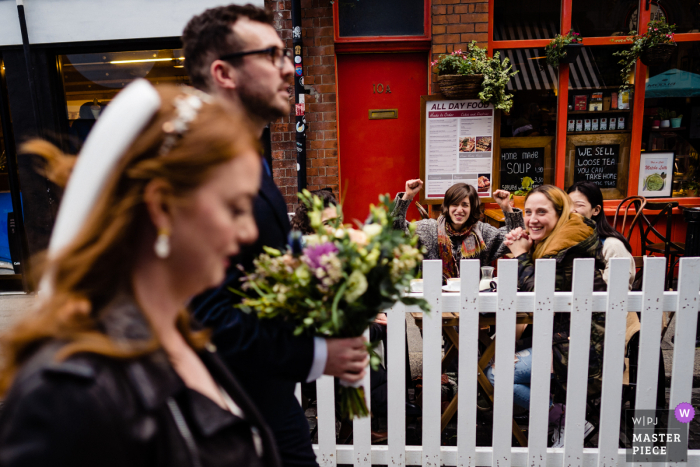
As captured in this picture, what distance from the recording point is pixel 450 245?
4301 millimetres

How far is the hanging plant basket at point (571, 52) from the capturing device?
5738mm

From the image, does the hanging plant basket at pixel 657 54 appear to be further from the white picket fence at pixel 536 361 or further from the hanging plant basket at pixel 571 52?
the white picket fence at pixel 536 361

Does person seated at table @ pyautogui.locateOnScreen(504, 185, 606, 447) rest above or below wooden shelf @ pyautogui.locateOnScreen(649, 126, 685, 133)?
below

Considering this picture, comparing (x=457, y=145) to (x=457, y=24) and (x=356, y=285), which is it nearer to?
(x=457, y=24)

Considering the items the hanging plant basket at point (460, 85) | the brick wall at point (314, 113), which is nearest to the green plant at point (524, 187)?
the hanging plant basket at point (460, 85)

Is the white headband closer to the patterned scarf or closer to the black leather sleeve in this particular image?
the black leather sleeve

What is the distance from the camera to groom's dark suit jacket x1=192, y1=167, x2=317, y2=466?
1.48 m

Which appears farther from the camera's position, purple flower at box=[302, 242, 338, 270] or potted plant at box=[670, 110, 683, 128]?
potted plant at box=[670, 110, 683, 128]

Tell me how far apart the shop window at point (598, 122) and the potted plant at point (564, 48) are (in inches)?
13.3

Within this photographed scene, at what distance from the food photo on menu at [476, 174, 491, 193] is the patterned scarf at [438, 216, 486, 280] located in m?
1.87

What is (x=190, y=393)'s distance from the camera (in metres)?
0.92

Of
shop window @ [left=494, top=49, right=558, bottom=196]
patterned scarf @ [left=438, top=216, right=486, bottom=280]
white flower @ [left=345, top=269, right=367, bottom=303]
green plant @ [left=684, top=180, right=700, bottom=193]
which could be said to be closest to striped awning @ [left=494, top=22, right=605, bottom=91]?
shop window @ [left=494, top=49, right=558, bottom=196]

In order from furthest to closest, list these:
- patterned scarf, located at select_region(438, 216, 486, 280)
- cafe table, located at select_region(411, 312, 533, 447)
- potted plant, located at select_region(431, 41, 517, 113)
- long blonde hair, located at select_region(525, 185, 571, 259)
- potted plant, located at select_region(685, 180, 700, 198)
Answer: potted plant, located at select_region(685, 180, 700, 198), potted plant, located at select_region(431, 41, 517, 113), patterned scarf, located at select_region(438, 216, 486, 280), long blonde hair, located at select_region(525, 185, 571, 259), cafe table, located at select_region(411, 312, 533, 447)

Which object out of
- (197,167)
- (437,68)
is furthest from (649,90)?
(197,167)
